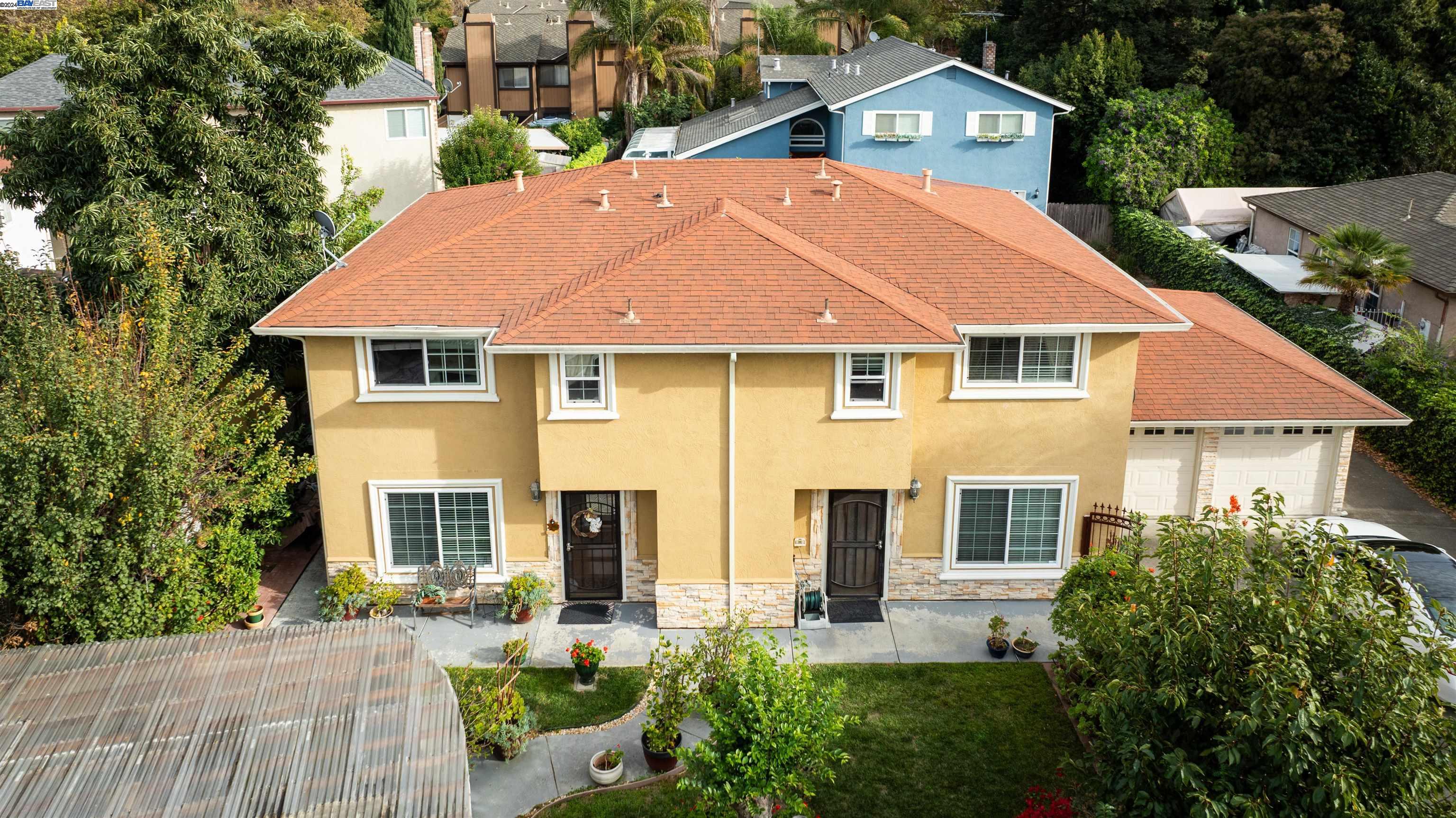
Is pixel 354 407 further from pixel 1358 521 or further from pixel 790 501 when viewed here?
pixel 1358 521

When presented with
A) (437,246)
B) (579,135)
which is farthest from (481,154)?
(437,246)

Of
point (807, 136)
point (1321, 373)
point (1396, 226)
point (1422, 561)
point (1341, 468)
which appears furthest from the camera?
point (807, 136)

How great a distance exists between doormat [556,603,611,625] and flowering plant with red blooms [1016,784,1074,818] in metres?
8.22

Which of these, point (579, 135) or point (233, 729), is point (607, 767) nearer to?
point (233, 729)

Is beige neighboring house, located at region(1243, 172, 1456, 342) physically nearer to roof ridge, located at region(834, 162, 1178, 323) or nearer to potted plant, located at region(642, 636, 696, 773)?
roof ridge, located at region(834, 162, 1178, 323)

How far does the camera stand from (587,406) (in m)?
18.9

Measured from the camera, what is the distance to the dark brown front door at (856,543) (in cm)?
2036

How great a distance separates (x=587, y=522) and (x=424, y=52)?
2804cm

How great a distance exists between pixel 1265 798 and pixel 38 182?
22.2m

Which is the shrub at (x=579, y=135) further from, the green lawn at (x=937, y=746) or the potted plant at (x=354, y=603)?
the green lawn at (x=937, y=746)

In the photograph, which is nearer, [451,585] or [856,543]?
[451,585]

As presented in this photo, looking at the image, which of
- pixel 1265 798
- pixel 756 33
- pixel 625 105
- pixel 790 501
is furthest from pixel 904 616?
pixel 756 33

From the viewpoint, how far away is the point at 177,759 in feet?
39.7

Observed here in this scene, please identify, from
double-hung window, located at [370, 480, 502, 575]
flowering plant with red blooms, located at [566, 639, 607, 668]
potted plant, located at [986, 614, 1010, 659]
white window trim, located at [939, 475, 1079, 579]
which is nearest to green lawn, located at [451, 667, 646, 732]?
flowering plant with red blooms, located at [566, 639, 607, 668]
